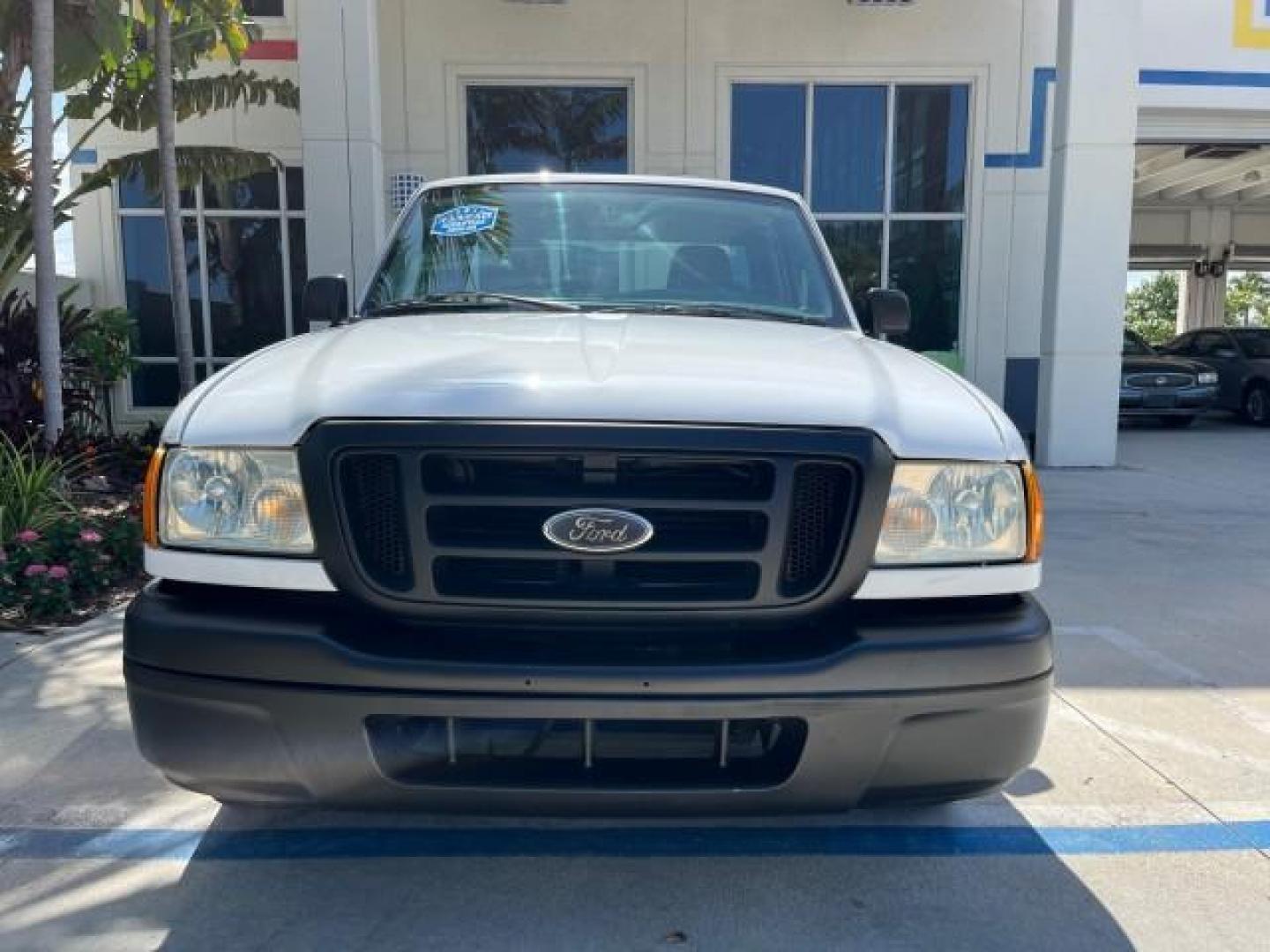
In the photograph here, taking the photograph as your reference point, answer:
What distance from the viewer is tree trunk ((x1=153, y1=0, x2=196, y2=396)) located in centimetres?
777

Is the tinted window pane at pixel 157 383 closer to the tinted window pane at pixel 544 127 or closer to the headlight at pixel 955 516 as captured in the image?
the tinted window pane at pixel 544 127

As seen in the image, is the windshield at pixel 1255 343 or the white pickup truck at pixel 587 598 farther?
the windshield at pixel 1255 343

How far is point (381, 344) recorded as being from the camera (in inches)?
105

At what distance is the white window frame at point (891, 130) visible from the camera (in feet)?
37.7

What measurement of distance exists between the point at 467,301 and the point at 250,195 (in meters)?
9.44

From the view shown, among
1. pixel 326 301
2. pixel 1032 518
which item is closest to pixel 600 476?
pixel 1032 518

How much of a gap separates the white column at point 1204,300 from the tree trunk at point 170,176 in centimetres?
2825

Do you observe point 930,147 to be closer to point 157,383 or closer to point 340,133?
point 340,133

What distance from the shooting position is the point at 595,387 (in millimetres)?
2195

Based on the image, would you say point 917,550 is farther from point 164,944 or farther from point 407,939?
point 164,944

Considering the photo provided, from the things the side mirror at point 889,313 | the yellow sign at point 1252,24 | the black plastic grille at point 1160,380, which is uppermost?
the yellow sign at point 1252,24

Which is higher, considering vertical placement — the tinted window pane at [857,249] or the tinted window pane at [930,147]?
the tinted window pane at [930,147]

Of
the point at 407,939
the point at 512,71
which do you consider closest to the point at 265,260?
the point at 512,71

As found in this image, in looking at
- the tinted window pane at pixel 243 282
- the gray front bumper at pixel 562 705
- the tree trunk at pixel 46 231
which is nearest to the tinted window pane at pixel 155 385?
the tinted window pane at pixel 243 282
